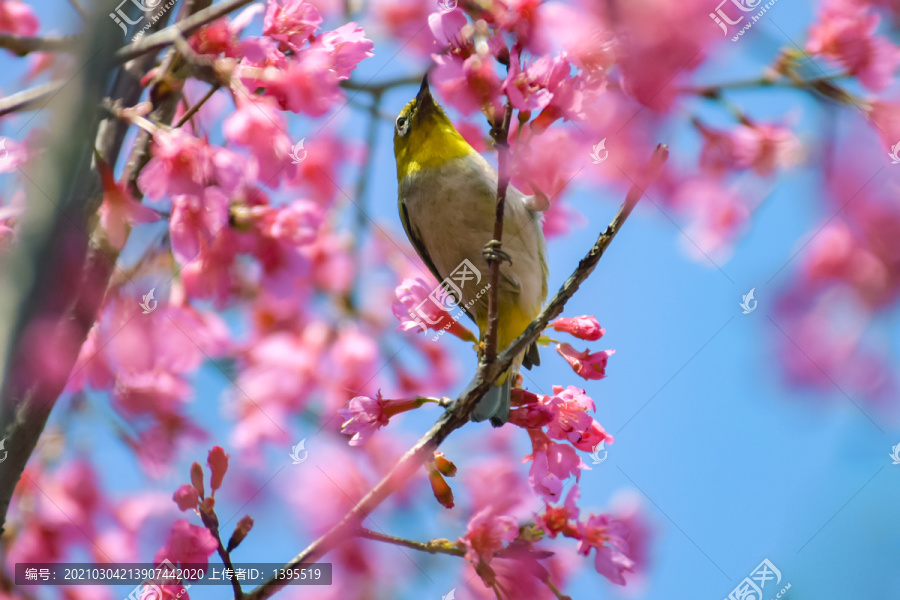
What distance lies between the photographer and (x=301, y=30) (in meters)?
2.26

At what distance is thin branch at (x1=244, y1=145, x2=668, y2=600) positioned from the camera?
181cm

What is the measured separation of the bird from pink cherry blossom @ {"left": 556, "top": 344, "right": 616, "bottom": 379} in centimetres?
94

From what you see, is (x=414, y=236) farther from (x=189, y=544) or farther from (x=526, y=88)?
(x=189, y=544)

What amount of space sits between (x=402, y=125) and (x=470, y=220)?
0.79 metres

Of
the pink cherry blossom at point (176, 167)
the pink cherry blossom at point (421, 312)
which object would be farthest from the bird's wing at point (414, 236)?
the pink cherry blossom at point (176, 167)

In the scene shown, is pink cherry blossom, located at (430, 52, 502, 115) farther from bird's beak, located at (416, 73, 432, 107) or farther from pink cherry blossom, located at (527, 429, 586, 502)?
bird's beak, located at (416, 73, 432, 107)

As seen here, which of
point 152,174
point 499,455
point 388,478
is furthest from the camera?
point 499,455

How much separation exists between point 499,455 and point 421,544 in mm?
1413

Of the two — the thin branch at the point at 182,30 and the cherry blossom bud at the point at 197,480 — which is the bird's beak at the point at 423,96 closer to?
the thin branch at the point at 182,30

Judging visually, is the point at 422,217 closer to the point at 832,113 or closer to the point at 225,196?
the point at 225,196

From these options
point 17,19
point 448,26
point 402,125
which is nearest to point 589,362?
point 448,26

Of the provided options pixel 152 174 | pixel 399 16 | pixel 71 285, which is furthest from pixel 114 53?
pixel 399 16

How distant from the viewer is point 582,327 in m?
2.25

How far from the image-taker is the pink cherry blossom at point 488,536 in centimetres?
193
